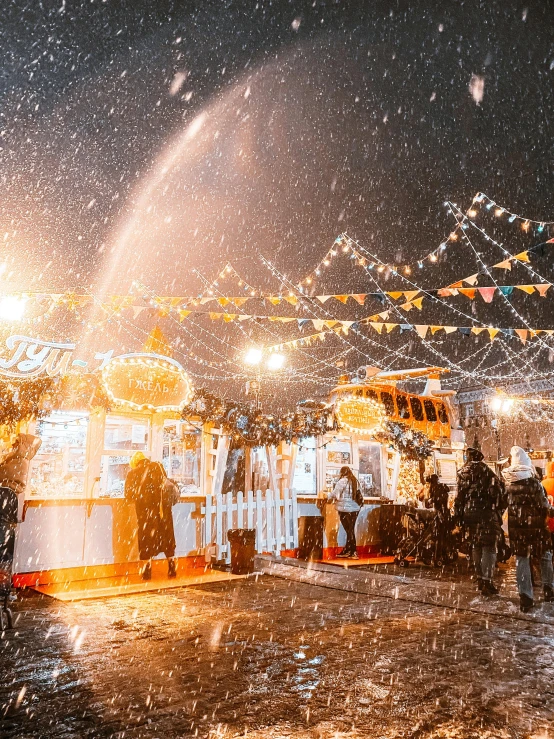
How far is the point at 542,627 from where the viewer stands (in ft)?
16.3

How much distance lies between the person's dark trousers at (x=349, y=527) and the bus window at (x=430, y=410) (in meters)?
15.7

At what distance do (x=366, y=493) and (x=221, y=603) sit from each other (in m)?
8.24

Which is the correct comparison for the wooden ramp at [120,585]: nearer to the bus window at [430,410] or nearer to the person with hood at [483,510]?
the person with hood at [483,510]

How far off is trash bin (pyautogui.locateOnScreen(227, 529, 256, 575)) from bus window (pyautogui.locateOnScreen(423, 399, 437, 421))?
1885 centimetres

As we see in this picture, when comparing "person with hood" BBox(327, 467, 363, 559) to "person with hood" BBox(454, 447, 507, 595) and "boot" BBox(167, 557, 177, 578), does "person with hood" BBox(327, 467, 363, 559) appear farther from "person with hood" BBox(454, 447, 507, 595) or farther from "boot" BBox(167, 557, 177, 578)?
"person with hood" BBox(454, 447, 507, 595)

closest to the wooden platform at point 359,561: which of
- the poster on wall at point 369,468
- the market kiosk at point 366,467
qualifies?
the market kiosk at point 366,467

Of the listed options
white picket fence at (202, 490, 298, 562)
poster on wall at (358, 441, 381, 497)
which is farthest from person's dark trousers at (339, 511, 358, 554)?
poster on wall at (358, 441, 381, 497)

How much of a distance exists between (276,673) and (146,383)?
6574 mm

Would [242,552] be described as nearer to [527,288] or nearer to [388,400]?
[527,288]

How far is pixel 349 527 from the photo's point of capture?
36.1 ft

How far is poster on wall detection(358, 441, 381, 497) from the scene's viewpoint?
13750 millimetres

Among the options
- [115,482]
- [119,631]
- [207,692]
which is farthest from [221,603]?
[115,482]

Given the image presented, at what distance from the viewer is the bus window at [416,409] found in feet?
81.4

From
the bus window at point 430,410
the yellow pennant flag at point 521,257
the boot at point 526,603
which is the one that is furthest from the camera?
the bus window at point 430,410
